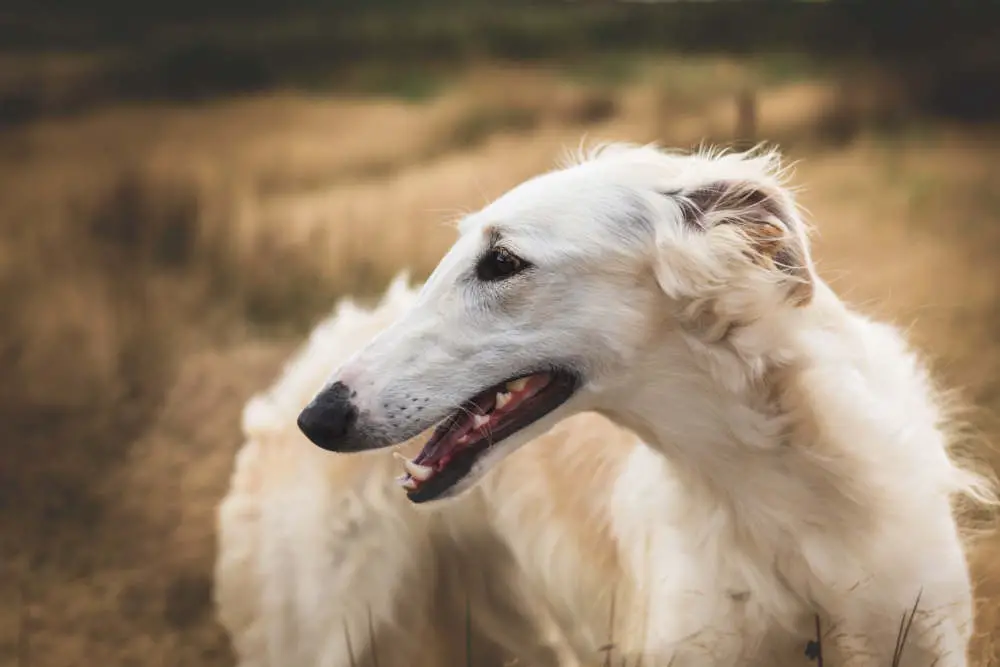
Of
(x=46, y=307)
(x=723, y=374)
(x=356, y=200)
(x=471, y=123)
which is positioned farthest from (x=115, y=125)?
(x=723, y=374)

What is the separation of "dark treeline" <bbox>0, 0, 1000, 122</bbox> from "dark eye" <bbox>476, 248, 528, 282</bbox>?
1.35 m

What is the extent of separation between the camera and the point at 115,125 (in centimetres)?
302

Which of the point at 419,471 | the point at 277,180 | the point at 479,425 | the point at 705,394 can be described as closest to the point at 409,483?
the point at 419,471

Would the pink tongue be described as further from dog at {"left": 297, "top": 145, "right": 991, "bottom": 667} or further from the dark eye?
the dark eye

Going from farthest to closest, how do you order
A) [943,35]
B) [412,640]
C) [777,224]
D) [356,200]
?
[356,200] < [943,35] < [412,640] < [777,224]

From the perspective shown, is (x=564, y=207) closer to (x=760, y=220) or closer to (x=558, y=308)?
(x=558, y=308)

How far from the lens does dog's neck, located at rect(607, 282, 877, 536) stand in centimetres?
160

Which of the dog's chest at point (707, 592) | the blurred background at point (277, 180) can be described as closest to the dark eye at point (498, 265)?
the dog's chest at point (707, 592)

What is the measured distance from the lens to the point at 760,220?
63.1 inches

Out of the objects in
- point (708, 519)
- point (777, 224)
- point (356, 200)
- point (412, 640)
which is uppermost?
point (356, 200)

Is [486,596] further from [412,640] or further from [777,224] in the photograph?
[777,224]

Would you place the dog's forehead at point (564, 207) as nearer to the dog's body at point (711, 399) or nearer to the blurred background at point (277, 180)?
the dog's body at point (711, 399)

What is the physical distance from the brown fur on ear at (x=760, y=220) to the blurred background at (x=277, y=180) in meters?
0.98

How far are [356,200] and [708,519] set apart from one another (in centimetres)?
158
